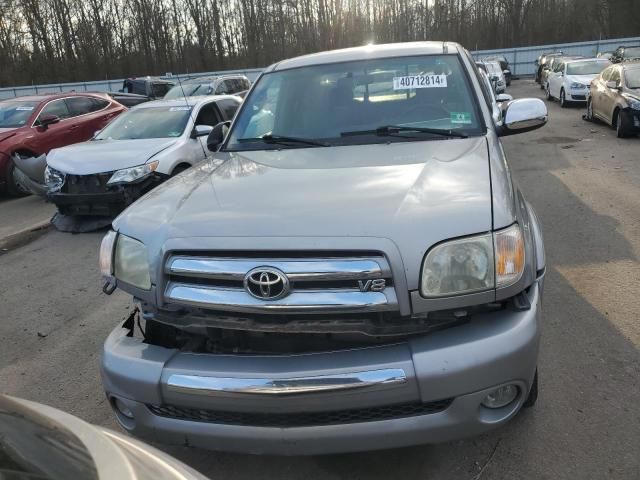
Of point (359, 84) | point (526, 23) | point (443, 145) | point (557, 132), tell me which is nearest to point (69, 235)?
point (359, 84)

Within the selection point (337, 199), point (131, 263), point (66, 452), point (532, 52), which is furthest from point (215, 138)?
point (532, 52)

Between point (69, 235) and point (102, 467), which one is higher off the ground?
point (102, 467)

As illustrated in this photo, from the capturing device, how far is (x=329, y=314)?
214 centimetres

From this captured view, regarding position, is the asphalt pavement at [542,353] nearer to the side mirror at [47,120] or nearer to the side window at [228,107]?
the side window at [228,107]

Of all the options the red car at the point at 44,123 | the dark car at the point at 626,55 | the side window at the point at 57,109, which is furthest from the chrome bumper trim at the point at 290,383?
the dark car at the point at 626,55

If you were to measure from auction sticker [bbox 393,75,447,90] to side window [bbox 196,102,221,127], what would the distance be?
4.85 meters

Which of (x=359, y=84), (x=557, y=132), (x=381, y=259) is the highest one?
(x=359, y=84)

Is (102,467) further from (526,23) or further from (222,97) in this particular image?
(526,23)

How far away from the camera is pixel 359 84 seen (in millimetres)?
3752

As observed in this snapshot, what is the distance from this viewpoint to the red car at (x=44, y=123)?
957 centimetres

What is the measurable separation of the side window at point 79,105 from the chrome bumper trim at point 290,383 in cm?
1033

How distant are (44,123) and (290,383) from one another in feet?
31.9

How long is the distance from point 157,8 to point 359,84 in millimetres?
46408

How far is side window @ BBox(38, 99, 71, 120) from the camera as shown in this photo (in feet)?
34.2
